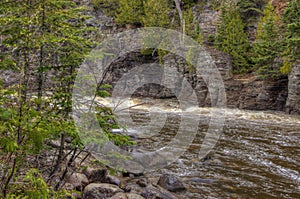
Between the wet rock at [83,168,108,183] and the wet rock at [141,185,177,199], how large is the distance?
4.01ft

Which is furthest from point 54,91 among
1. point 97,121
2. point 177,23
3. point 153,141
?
point 177,23

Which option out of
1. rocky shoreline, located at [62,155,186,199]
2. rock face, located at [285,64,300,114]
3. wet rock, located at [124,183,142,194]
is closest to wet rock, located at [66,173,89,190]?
rocky shoreline, located at [62,155,186,199]

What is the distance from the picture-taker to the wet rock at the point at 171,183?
24.7ft

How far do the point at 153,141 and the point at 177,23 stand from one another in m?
33.1

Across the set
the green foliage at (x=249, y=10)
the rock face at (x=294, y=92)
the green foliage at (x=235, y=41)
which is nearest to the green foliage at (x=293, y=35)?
the rock face at (x=294, y=92)

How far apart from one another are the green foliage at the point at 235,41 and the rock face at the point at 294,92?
281 inches

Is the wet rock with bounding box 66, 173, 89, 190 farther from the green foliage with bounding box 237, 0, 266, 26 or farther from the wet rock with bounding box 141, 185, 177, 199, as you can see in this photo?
the green foliage with bounding box 237, 0, 266, 26

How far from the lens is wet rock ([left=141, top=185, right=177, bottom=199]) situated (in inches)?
268

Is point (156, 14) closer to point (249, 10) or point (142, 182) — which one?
point (249, 10)

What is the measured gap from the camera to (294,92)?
22.1 metres

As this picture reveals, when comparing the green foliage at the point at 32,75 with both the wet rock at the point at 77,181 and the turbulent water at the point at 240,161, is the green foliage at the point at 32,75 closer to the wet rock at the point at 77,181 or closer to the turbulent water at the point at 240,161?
the turbulent water at the point at 240,161

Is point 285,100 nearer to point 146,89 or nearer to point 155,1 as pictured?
point 146,89

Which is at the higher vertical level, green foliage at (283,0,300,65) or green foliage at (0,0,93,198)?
green foliage at (283,0,300,65)

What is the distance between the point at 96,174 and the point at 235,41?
88.4ft
